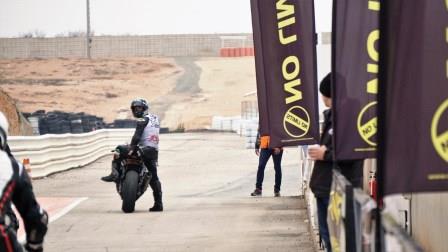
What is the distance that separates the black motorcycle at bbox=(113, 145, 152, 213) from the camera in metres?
16.8

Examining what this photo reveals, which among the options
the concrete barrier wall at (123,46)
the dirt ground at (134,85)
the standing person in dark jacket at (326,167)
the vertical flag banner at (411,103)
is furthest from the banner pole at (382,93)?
the concrete barrier wall at (123,46)

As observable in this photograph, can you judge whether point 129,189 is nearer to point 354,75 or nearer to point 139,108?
point 139,108

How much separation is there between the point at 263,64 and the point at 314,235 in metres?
2.22

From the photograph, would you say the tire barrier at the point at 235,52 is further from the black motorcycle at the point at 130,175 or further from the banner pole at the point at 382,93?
the banner pole at the point at 382,93

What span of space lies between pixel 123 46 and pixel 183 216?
11742 centimetres

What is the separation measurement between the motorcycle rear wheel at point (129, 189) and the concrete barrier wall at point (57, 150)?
9.00m

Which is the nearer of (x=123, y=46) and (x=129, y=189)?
(x=129, y=189)

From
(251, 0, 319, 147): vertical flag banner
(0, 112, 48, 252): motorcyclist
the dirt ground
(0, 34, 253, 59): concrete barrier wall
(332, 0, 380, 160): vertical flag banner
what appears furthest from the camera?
(0, 34, 253, 59): concrete barrier wall

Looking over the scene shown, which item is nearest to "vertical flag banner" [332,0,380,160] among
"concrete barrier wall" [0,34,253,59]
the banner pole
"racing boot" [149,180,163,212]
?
the banner pole

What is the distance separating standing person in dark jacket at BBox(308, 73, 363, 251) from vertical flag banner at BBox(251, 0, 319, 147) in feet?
6.52

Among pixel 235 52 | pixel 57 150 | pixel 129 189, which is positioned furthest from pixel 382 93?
pixel 235 52

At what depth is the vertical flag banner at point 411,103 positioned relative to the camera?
5.18m

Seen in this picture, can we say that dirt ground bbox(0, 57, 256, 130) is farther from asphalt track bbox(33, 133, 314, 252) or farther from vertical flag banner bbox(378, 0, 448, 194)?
vertical flag banner bbox(378, 0, 448, 194)

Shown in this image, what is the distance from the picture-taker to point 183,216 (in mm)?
16578
